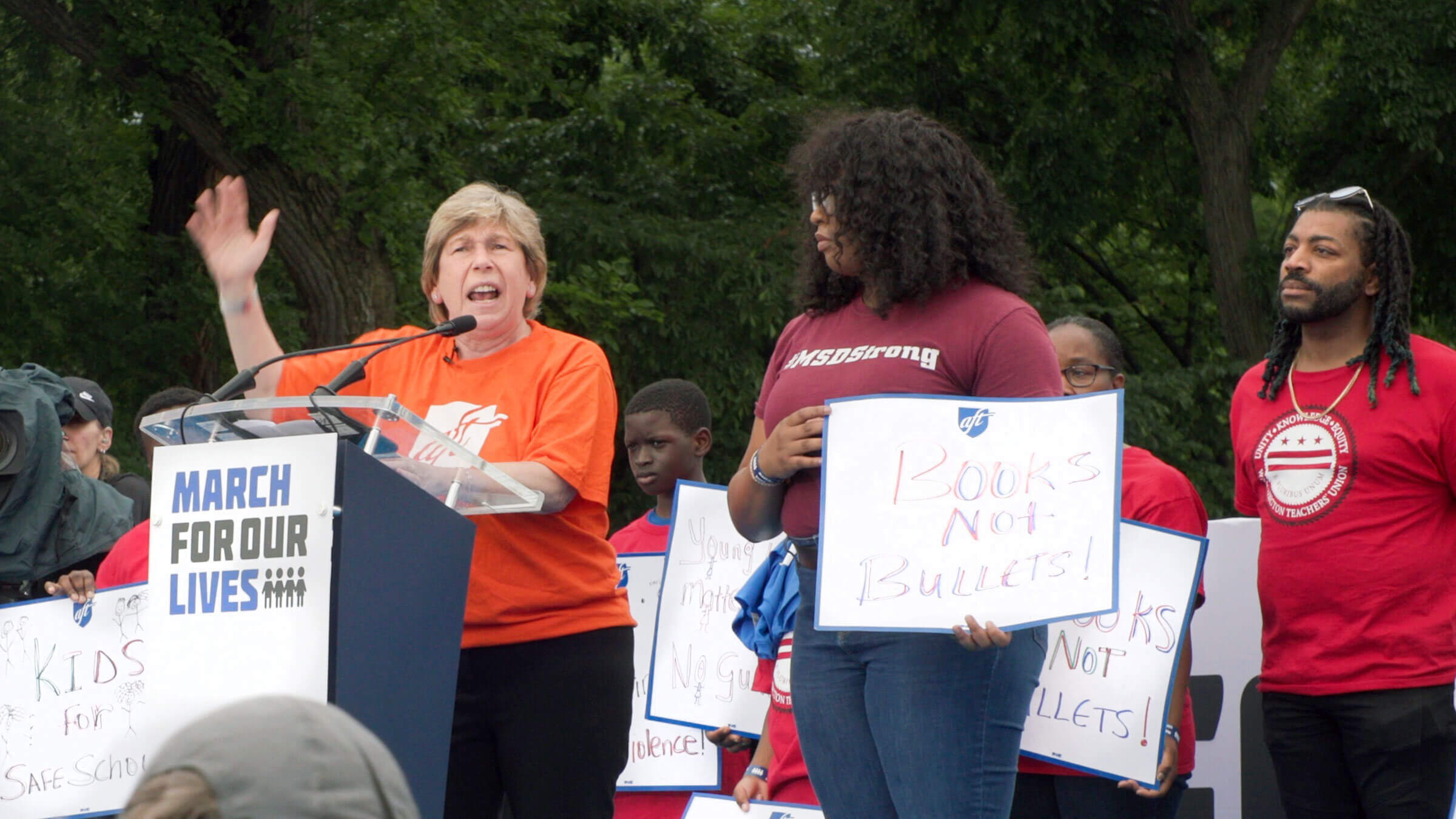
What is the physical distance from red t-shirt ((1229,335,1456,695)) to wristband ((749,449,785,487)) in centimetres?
158

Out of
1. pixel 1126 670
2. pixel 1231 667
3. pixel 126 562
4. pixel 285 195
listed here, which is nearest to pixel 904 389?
pixel 1126 670

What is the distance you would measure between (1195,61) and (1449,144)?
239cm

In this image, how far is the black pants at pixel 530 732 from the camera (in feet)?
11.7

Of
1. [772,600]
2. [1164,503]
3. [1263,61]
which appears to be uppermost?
[1263,61]

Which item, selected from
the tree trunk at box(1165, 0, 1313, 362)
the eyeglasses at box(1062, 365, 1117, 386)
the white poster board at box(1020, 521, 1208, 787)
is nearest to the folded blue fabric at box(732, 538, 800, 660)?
the white poster board at box(1020, 521, 1208, 787)

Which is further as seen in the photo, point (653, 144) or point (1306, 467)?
point (653, 144)

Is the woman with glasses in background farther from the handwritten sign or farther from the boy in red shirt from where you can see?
the boy in red shirt

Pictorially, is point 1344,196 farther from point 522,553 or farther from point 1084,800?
point 522,553

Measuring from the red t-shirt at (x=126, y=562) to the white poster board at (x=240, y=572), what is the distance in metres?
2.10

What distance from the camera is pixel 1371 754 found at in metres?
3.88

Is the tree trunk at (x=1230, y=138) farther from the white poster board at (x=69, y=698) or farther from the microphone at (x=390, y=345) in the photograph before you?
the microphone at (x=390, y=345)

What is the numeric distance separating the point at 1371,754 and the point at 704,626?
2467 mm

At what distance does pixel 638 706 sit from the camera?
6.06 m

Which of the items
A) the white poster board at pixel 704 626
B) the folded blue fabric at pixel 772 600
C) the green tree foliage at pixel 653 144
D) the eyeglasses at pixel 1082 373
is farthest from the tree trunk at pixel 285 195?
the eyeglasses at pixel 1082 373
